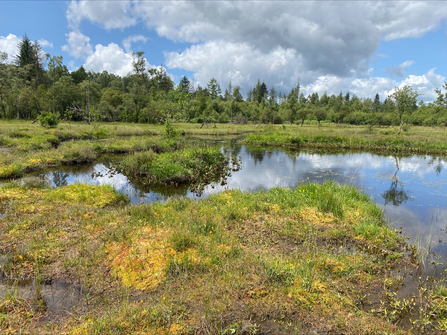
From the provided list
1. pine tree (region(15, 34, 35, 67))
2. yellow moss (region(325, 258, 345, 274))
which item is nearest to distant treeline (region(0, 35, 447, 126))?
pine tree (region(15, 34, 35, 67))

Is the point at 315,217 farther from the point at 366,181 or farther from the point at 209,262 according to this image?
the point at 366,181

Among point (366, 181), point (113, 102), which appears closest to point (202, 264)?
point (366, 181)

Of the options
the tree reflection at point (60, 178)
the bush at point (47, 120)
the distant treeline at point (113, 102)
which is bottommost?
the tree reflection at point (60, 178)

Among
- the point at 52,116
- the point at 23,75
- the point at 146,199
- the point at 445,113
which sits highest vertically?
the point at 23,75

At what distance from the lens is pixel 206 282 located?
15.2 feet

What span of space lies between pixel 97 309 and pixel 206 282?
1.92 meters

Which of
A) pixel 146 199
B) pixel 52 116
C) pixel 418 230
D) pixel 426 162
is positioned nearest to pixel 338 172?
pixel 418 230

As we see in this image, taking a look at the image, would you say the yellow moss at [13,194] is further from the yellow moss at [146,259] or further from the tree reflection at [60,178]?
the yellow moss at [146,259]

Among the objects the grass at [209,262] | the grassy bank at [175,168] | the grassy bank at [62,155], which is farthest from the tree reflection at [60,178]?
the grassy bank at [175,168]

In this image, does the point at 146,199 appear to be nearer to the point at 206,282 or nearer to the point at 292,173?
the point at 206,282

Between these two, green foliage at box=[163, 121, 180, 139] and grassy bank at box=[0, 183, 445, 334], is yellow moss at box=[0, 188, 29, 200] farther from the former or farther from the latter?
green foliage at box=[163, 121, 180, 139]

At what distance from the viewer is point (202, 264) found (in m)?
5.20

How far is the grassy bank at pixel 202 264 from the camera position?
3871 millimetres

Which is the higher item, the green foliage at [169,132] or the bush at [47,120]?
the bush at [47,120]
